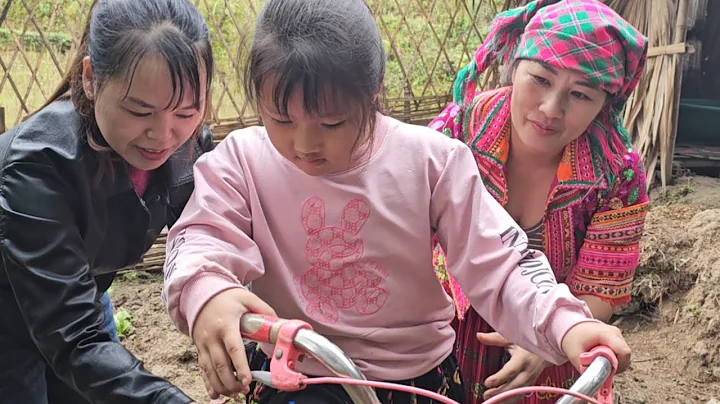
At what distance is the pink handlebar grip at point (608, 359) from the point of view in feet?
3.38

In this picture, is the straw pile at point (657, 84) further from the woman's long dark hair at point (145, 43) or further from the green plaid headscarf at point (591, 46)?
the woman's long dark hair at point (145, 43)

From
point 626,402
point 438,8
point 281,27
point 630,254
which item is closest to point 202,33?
point 281,27

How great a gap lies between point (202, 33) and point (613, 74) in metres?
1.12

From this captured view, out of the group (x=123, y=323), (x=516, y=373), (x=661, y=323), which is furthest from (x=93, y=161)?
(x=661, y=323)

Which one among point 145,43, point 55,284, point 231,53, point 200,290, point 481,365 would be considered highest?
point 145,43

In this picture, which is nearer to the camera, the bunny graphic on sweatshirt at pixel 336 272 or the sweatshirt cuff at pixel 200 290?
the sweatshirt cuff at pixel 200 290

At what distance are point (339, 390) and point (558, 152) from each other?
109cm

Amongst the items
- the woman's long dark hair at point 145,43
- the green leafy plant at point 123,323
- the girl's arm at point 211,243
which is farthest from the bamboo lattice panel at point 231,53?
the green leafy plant at point 123,323

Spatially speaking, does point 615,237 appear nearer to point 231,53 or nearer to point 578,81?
point 578,81

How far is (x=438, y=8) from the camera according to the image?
6539 millimetres

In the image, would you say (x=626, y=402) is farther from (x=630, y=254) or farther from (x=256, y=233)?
(x=256, y=233)

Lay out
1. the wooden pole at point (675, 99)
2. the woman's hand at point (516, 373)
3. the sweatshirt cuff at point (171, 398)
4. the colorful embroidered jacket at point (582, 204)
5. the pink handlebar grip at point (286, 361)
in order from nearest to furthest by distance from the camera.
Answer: the pink handlebar grip at point (286, 361), the sweatshirt cuff at point (171, 398), the woman's hand at point (516, 373), the colorful embroidered jacket at point (582, 204), the wooden pole at point (675, 99)

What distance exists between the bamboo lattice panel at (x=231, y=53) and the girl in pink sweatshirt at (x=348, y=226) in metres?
0.84

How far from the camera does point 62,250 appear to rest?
1479 millimetres
